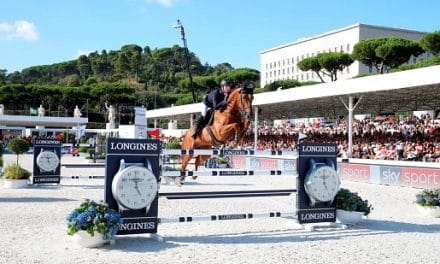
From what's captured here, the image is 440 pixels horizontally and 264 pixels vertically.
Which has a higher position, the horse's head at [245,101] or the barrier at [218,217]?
the horse's head at [245,101]

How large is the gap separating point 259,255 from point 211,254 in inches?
23.2

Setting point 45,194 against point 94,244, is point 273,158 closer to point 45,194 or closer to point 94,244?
point 45,194

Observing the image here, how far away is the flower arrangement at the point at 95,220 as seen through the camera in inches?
257

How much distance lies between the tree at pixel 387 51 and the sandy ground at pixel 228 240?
2315 inches

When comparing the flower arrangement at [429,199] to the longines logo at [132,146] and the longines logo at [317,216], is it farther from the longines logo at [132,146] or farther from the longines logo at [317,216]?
the longines logo at [132,146]

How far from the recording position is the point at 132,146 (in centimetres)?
724

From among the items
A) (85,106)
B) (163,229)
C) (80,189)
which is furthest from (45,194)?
(85,106)

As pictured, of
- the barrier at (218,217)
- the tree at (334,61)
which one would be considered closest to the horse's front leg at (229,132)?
the barrier at (218,217)

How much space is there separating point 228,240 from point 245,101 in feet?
9.01

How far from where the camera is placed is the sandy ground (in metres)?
6.09

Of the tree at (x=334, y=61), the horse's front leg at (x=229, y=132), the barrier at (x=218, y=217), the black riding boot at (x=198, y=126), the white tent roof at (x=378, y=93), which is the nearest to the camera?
the barrier at (x=218, y=217)

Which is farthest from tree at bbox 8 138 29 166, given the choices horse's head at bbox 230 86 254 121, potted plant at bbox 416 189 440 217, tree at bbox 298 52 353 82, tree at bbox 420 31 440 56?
tree at bbox 298 52 353 82

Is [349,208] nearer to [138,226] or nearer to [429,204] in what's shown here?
[429,204]

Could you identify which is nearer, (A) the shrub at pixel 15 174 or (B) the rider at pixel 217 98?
(B) the rider at pixel 217 98
